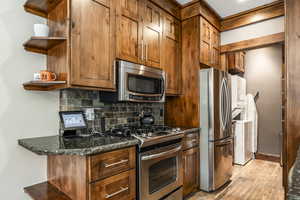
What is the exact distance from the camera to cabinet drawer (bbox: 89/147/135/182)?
134cm

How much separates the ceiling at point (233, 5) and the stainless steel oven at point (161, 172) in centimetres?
223

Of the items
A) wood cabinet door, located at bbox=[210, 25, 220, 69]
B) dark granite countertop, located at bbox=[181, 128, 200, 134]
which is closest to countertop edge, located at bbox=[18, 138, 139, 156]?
dark granite countertop, located at bbox=[181, 128, 200, 134]

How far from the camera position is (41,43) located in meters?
1.67

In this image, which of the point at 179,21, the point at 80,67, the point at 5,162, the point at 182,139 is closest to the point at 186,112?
the point at 182,139

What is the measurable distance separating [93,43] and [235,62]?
11.9 feet

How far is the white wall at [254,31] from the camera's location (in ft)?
9.27

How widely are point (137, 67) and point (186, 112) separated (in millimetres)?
1248

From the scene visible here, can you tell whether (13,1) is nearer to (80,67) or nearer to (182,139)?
(80,67)

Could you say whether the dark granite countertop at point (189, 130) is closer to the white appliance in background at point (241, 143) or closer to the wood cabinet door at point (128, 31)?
the wood cabinet door at point (128, 31)

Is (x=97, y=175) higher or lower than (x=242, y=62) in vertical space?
lower

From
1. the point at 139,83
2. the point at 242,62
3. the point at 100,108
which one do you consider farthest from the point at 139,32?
the point at 242,62

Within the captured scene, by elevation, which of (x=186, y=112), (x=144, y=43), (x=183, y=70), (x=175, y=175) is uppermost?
(x=144, y=43)

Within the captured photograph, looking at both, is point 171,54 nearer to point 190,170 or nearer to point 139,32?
point 139,32

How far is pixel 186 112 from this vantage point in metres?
2.95
